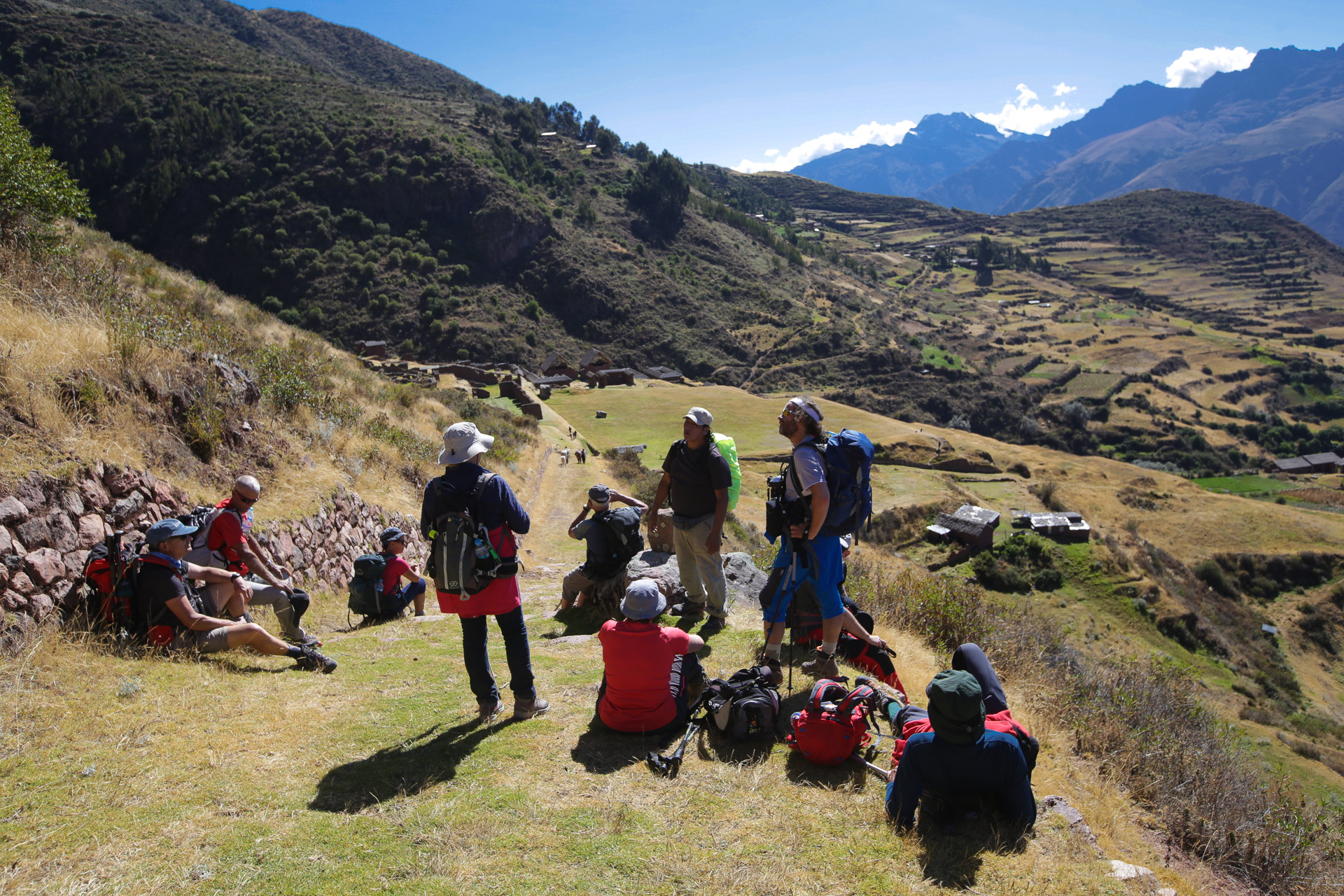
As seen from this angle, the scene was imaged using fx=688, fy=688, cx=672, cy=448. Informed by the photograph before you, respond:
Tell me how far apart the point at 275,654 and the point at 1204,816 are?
722cm

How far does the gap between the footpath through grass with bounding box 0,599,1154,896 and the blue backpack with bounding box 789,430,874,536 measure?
1.53 metres

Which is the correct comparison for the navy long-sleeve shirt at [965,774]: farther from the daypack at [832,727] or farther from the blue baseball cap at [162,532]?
the blue baseball cap at [162,532]

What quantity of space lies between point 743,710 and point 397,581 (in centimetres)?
501

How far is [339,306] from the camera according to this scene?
6038 centimetres

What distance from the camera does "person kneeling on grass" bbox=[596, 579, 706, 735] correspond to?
4520mm

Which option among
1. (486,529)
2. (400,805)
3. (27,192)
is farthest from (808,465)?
(27,192)

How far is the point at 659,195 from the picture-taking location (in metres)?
94.1

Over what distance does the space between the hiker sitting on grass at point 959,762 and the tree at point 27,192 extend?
13293 mm

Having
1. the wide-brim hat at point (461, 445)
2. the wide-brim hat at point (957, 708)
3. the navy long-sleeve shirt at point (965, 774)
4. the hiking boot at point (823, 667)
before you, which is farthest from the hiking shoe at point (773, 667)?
the wide-brim hat at point (461, 445)

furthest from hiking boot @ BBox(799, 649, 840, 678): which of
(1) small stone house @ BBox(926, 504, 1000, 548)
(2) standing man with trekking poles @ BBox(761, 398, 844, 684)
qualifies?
(1) small stone house @ BBox(926, 504, 1000, 548)

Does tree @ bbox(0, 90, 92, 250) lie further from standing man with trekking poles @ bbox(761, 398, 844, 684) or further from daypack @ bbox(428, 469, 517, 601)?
standing man with trekking poles @ bbox(761, 398, 844, 684)

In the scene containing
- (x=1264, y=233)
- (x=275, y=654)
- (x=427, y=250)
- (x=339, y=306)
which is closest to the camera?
(x=275, y=654)

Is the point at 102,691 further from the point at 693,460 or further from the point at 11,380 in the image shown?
the point at 693,460

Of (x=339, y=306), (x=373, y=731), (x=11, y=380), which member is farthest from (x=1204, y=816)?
(x=339, y=306)
